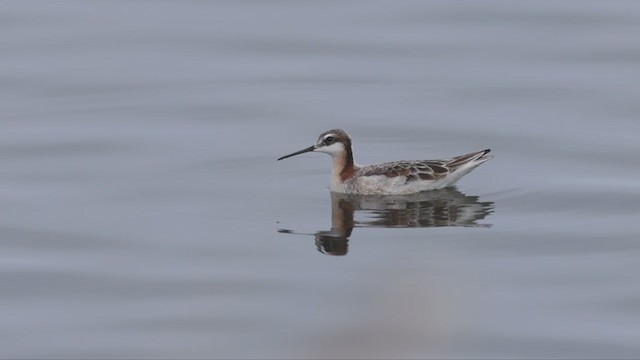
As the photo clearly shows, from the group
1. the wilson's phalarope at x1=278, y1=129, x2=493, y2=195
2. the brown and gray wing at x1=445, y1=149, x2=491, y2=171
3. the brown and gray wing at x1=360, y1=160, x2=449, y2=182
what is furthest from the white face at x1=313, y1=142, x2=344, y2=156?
the brown and gray wing at x1=445, y1=149, x2=491, y2=171

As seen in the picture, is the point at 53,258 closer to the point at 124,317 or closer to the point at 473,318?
the point at 124,317

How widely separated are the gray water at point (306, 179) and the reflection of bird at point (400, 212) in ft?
0.18

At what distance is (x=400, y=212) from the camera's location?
18.4 meters

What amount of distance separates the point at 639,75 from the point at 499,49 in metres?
2.45

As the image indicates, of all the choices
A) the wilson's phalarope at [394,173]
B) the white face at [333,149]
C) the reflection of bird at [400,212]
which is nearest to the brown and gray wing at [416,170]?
the wilson's phalarope at [394,173]

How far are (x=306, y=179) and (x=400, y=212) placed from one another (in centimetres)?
197

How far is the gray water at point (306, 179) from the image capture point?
43.7 feet

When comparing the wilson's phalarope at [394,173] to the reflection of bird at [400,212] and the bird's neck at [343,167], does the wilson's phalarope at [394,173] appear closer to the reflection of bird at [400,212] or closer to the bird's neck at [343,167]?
the bird's neck at [343,167]

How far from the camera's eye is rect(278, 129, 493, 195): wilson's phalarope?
19172 mm

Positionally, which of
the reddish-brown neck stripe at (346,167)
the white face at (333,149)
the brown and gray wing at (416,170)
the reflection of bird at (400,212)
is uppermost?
the white face at (333,149)

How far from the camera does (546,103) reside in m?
22.2

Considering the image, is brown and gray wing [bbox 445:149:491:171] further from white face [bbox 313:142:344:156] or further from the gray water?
white face [bbox 313:142:344:156]

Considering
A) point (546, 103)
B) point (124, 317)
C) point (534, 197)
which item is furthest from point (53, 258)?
point (546, 103)

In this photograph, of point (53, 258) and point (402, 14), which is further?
point (402, 14)
